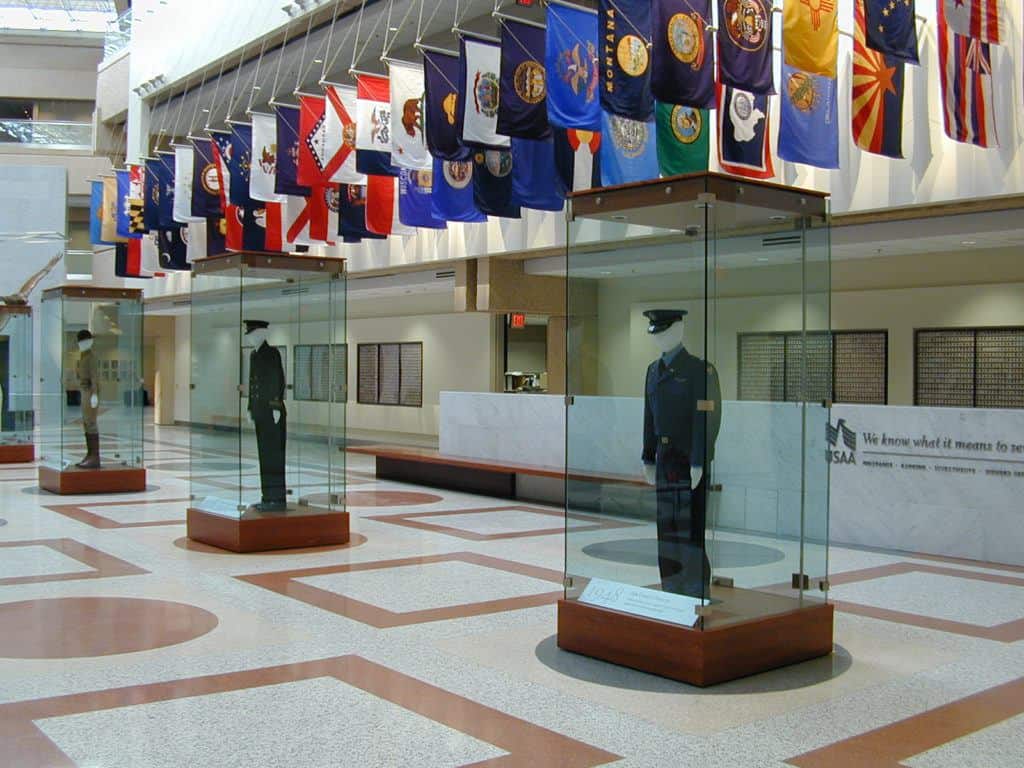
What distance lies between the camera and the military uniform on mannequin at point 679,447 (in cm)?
630

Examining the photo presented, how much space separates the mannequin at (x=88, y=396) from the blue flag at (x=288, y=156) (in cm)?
369

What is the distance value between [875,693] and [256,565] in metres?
5.76

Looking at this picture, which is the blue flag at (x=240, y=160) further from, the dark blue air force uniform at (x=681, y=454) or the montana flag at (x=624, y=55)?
the dark blue air force uniform at (x=681, y=454)

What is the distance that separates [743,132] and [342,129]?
6310 mm

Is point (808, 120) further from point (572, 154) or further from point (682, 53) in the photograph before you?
point (572, 154)

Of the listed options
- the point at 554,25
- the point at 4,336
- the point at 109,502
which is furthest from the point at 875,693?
the point at 4,336

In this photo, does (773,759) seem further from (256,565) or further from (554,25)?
(554,25)

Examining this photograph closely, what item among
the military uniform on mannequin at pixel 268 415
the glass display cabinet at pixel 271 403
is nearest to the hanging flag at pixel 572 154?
the glass display cabinet at pixel 271 403

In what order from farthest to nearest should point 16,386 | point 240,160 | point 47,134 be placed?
point 47,134 < point 16,386 < point 240,160

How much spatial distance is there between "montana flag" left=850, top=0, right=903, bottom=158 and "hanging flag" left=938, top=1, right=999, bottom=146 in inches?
21.1

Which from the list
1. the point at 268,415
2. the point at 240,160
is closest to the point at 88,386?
the point at 240,160

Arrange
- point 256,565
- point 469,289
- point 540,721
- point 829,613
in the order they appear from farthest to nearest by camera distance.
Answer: point 469,289
point 256,565
point 829,613
point 540,721

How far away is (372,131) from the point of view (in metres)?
15.6

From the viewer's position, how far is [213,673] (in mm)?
6250
